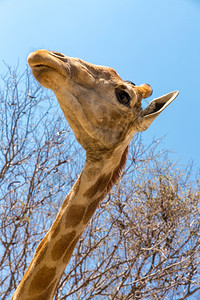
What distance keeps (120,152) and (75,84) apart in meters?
0.82

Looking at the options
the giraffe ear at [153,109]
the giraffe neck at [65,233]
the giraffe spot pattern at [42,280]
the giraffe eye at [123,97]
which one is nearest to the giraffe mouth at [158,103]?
the giraffe ear at [153,109]

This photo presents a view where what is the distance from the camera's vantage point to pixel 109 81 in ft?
12.2

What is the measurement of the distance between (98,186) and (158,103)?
1.28 meters

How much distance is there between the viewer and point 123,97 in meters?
3.74

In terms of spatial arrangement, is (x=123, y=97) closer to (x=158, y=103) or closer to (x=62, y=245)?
(x=158, y=103)

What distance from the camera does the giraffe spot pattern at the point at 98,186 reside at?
341 cm

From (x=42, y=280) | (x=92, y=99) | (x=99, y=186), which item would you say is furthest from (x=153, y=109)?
(x=42, y=280)

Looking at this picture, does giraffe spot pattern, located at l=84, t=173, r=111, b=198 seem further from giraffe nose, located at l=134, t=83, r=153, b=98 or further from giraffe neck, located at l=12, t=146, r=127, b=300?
giraffe nose, located at l=134, t=83, r=153, b=98

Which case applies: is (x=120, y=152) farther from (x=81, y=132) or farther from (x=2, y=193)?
(x=2, y=193)

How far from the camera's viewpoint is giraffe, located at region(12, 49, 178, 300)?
3.20 m

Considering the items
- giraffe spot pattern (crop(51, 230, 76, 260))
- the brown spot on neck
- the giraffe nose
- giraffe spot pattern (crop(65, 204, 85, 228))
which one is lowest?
giraffe spot pattern (crop(51, 230, 76, 260))

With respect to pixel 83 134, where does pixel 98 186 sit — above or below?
below

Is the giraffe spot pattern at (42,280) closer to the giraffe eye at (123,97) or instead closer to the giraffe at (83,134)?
the giraffe at (83,134)

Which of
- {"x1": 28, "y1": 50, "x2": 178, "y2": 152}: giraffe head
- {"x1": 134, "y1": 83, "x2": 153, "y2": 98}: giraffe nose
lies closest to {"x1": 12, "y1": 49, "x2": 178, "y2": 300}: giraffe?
{"x1": 28, "y1": 50, "x2": 178, "y2": 152}: giraffe head
